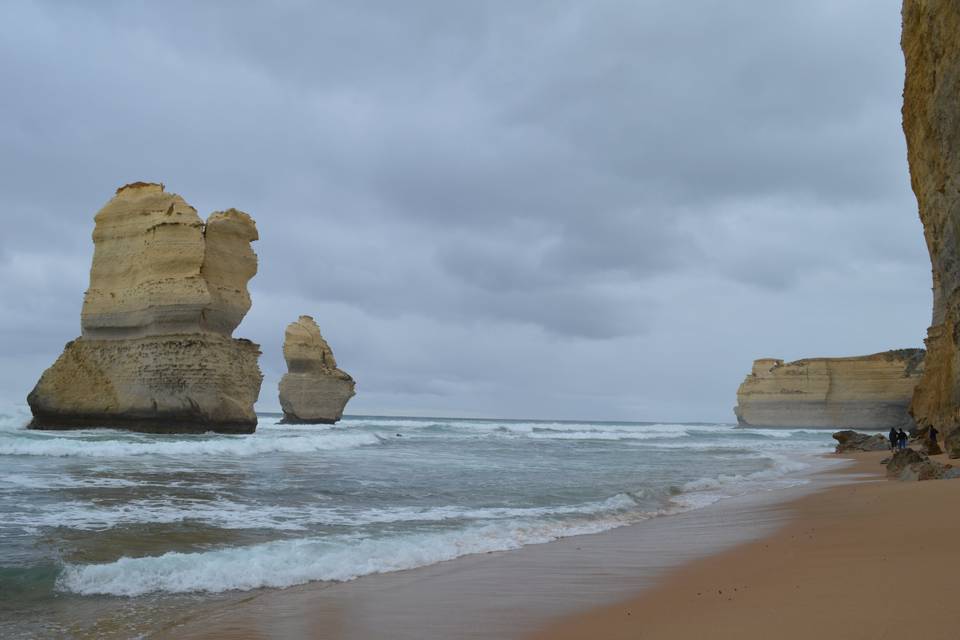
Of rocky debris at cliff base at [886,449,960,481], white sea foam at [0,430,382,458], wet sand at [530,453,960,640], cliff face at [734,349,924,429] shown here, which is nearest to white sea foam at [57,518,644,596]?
wet sand at [530,453,960,640]

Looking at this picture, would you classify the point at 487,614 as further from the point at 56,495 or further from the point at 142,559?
the point at 56,495

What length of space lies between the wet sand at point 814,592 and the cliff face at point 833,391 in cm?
6508

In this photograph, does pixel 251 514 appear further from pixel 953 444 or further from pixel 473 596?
pixel 953 444

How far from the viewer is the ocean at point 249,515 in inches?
236

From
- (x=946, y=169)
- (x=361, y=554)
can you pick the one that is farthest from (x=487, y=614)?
(x=946, y=169)

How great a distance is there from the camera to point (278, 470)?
56.1 ft

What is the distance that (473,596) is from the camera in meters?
5.70

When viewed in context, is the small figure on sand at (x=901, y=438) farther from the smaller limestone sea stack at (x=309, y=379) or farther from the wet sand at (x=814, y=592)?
the smaller limestone sea stack at (x=309, y=379)

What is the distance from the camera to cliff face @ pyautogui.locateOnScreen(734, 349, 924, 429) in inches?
2562

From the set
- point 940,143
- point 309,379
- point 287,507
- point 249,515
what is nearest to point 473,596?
point 249,515

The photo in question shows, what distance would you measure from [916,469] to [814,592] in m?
10.3

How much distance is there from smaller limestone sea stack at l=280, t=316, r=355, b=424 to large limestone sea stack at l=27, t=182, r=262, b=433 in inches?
794

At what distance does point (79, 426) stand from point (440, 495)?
2337 cm

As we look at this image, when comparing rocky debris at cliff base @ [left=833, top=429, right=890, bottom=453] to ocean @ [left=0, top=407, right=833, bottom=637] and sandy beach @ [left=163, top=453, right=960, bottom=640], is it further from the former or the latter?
sandy beach @ [left=163, top=453, right=960, bottom=640]
